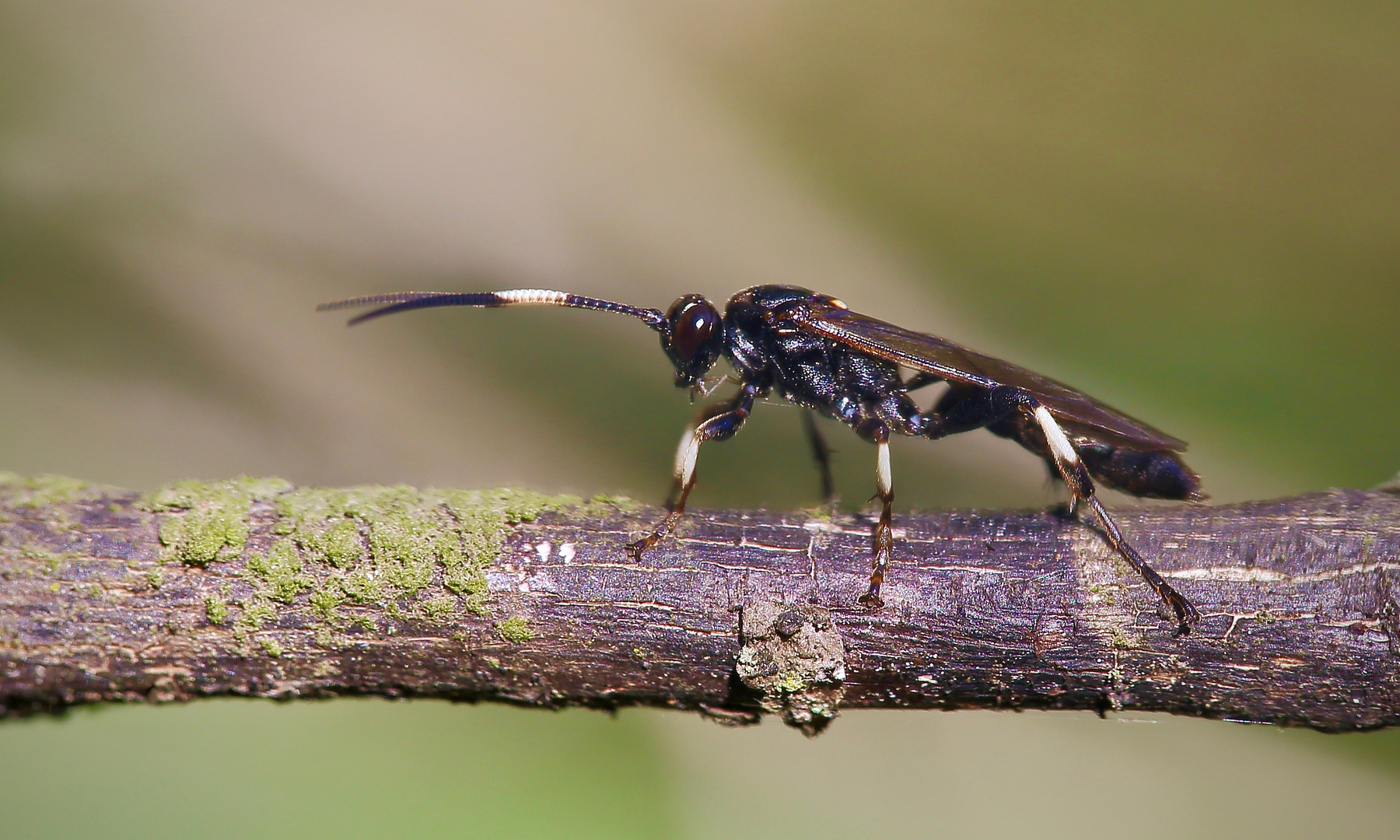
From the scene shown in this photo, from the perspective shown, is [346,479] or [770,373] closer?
[770,373]

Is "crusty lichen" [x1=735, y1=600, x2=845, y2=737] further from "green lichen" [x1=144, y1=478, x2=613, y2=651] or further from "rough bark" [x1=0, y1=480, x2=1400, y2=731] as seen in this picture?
"green lichen" [x1=144, y1=478, x2=613, y2=651]

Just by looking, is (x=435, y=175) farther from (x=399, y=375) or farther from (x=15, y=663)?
(x=15, y=663)

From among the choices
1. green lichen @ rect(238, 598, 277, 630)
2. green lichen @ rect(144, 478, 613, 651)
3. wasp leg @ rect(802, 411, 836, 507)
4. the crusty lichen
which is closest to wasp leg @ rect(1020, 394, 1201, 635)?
the crusty lichen

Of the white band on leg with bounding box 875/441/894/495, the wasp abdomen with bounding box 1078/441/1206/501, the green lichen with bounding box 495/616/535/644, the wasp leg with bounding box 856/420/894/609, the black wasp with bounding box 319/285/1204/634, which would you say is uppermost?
the black wasp with bounding box 319/285/1204/634

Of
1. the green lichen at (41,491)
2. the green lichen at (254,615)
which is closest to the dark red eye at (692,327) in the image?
the green lichen at (254,615)

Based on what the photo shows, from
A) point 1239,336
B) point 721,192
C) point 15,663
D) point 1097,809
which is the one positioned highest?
point 721,192

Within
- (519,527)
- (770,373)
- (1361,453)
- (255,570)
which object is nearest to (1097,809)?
(1361,453)

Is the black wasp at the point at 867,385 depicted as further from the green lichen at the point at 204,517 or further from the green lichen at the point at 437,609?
the green lichen at the point at 204,517
